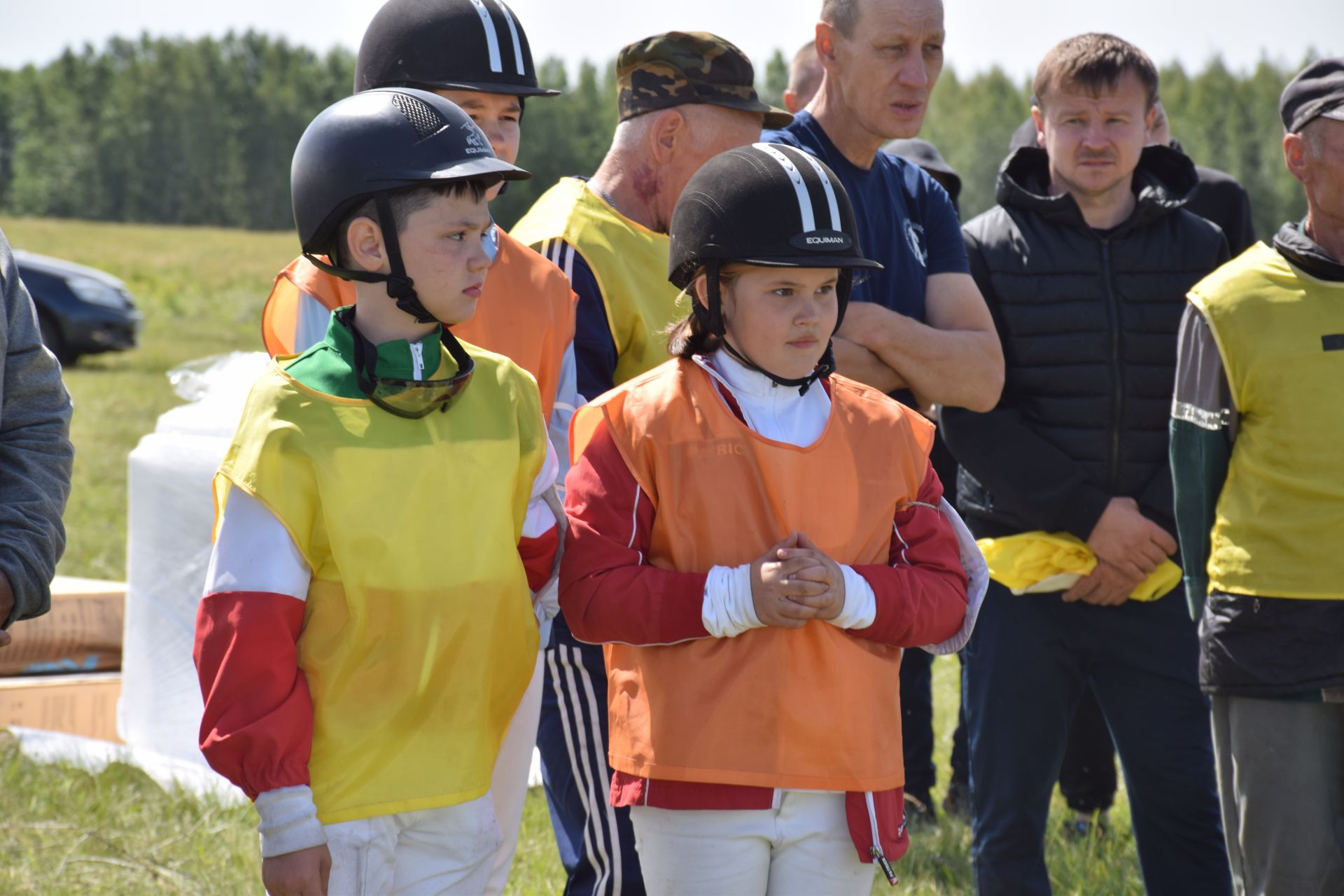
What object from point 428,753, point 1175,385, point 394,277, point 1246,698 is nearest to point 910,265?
point 1175,385

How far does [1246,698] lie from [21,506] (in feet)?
9.63

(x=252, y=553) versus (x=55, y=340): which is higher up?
(x=55, y=340)

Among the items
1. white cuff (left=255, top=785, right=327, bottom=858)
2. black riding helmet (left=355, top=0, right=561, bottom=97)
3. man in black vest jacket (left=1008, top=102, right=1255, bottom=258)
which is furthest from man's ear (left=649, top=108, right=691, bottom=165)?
man in black vest jacket (left=1008, top=102, right=1255, bottom=258)

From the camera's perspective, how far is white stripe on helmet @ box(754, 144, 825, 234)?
278 centimetres

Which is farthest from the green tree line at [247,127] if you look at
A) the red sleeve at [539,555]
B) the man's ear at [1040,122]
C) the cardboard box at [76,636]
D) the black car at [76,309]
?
the red sleeve at [539,555]

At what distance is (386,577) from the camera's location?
2.39 meters

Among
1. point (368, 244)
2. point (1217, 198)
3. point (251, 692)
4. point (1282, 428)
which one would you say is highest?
point (1217, 198)

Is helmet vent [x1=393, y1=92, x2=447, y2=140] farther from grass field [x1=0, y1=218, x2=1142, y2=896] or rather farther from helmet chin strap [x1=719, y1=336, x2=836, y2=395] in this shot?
grass field [x1=0, y1=218, x2=1142, y2=896]

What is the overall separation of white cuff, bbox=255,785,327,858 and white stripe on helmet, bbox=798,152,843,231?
152cm

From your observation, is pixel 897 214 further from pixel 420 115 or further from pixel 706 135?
pixel 420 115

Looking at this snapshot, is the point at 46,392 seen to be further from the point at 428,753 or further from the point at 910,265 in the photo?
the point at 910,265

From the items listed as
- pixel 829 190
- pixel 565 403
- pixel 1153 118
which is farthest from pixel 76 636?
pixel 1153 118

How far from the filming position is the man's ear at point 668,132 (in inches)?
144

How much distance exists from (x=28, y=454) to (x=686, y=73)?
74.4 inches
